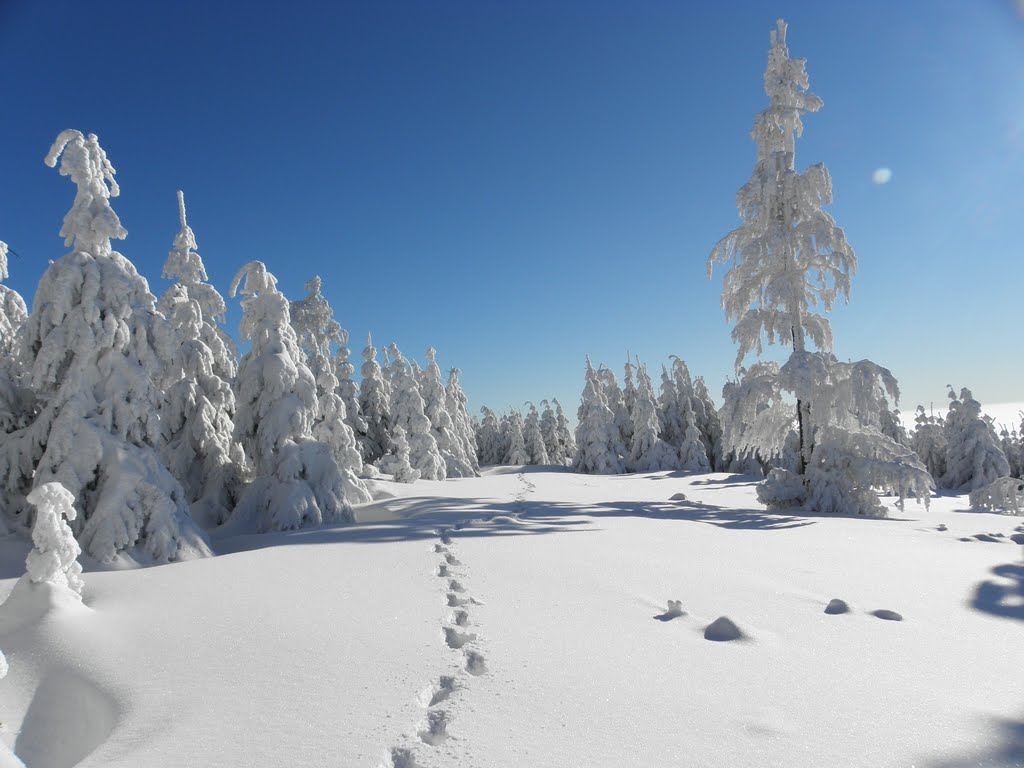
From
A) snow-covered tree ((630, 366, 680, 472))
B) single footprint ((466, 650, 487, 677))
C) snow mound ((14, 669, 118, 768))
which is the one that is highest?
snow-covered tree ((630, 366, 680, 472))

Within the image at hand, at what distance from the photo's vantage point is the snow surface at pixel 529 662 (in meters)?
2.88

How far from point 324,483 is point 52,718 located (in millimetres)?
9219

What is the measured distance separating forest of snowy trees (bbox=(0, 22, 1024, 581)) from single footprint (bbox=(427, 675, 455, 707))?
3857mm

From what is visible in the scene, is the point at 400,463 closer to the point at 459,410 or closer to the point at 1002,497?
the point at 459,410

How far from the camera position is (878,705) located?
3254mm

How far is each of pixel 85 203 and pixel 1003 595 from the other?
15.1 meters

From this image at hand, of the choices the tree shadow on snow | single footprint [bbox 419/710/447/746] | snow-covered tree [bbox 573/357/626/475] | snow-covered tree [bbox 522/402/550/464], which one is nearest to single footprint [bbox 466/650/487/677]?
single footprint [bbox 419/710/447/746]

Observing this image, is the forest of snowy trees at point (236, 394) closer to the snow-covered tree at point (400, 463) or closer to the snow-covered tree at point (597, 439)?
the snow-covered tree at point (400, 463)

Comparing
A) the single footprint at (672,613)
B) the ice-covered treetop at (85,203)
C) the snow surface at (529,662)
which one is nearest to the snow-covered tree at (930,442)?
the snow surface at (529,662)

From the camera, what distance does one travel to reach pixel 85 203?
33.9 ft

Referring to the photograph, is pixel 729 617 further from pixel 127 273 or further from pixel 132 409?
pixel 127 273

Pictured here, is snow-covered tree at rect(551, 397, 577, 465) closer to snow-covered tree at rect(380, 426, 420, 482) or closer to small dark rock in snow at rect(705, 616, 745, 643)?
snow-covered tree at rect(380, 426, 420, 482)

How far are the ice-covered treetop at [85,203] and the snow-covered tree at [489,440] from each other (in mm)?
59373

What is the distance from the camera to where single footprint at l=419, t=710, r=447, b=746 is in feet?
9.62
